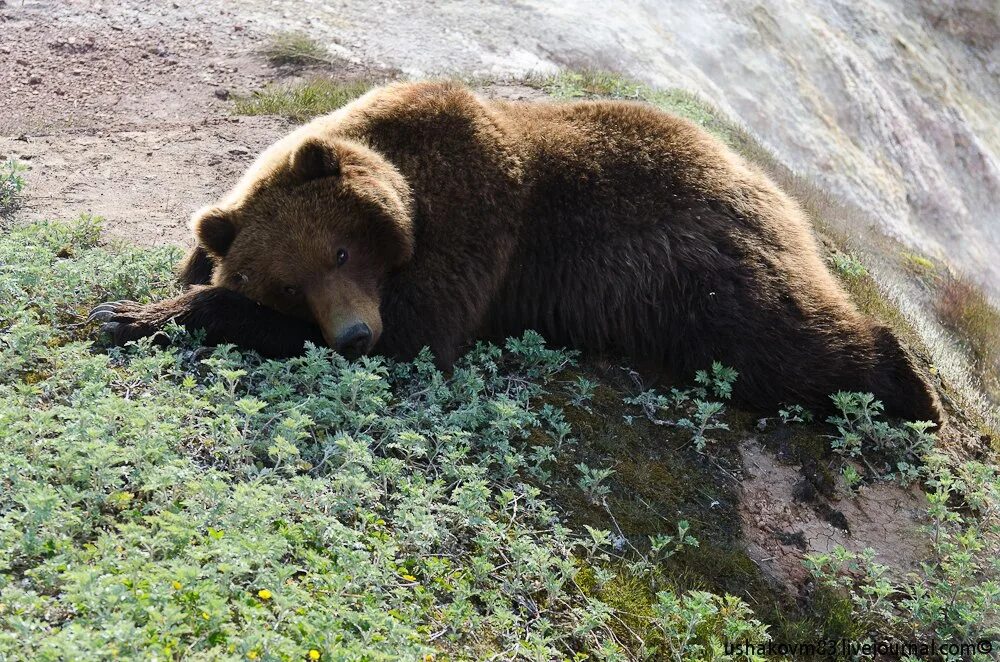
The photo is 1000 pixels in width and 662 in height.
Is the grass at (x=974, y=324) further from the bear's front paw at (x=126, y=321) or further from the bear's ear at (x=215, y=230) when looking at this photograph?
the bear's front paw at (x=126, y=321)

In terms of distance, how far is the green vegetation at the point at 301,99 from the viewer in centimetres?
921

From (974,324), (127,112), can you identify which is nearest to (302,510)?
(127,112)

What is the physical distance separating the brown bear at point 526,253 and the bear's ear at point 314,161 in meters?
0.01

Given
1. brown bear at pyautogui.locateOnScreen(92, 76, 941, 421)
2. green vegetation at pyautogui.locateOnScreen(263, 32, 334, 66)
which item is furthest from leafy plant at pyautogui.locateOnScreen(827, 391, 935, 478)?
green vegetation at pyautogui.locateOnScreen(263, 32, 334, 66)

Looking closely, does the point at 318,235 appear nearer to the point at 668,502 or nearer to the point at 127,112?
the point at 668,502

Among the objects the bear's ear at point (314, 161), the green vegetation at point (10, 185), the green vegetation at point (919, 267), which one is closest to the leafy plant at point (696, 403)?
the bear's ear at point (314, 161)

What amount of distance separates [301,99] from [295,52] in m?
1.52

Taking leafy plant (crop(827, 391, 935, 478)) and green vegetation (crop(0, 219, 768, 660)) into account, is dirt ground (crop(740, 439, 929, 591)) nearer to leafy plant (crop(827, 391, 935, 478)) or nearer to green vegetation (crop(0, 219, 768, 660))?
leafy plant (crop(827, 391, 935, 478))

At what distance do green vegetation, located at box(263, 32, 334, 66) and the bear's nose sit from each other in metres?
6.24

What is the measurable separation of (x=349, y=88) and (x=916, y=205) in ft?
35.4

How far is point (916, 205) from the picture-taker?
16.5 m

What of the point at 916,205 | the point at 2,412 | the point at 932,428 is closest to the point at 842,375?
the point at 932,428

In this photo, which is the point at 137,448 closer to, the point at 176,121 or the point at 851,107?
the point at 176,121

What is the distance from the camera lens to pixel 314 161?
538 cm
